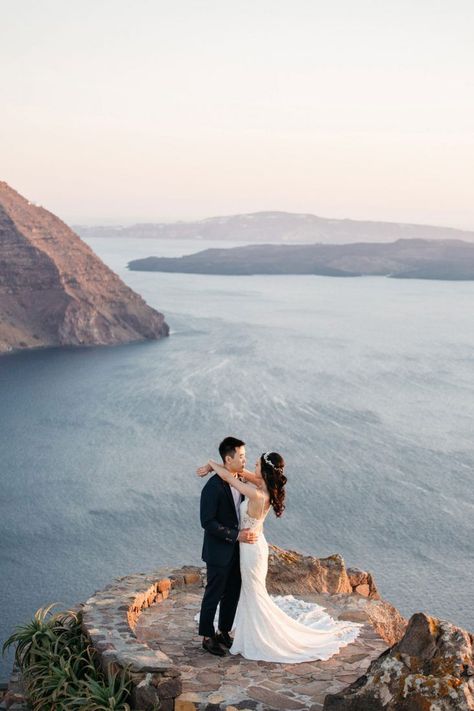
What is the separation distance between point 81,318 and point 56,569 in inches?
3387

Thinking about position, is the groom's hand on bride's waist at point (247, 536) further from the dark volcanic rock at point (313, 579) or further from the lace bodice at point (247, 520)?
the dark volcanic rock at point (313, 579)

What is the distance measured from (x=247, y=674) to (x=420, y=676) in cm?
308

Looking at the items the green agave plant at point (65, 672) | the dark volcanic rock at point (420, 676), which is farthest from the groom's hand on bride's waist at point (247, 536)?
the dark volcanic rock at point (420, 676)

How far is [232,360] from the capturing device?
108m

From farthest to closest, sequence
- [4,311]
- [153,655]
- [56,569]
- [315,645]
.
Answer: [4,311] < [56,569] < [315,645] < [153,655]

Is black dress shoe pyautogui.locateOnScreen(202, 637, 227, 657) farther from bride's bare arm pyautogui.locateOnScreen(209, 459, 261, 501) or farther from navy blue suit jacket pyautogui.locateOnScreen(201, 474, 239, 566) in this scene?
bride's bare arm pyautogui.locateOnScreen(209, 459, 261, 501)

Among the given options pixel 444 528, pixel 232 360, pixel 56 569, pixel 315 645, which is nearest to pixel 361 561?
pixel 444 528

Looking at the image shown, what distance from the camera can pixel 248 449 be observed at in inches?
2758

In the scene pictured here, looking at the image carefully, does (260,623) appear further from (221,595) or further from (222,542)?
(222,542)

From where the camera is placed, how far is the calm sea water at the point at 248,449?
1906 inches

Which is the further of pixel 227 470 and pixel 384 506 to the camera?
pixel 384 506

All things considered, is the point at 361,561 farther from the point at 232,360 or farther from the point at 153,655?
the point at 232,360

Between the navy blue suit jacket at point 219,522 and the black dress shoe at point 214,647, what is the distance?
4.13 feet

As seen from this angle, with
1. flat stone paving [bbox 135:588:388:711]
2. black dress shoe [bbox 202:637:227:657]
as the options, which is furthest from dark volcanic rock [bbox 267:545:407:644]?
black dress shoe [bbox 202:637:227:657]
